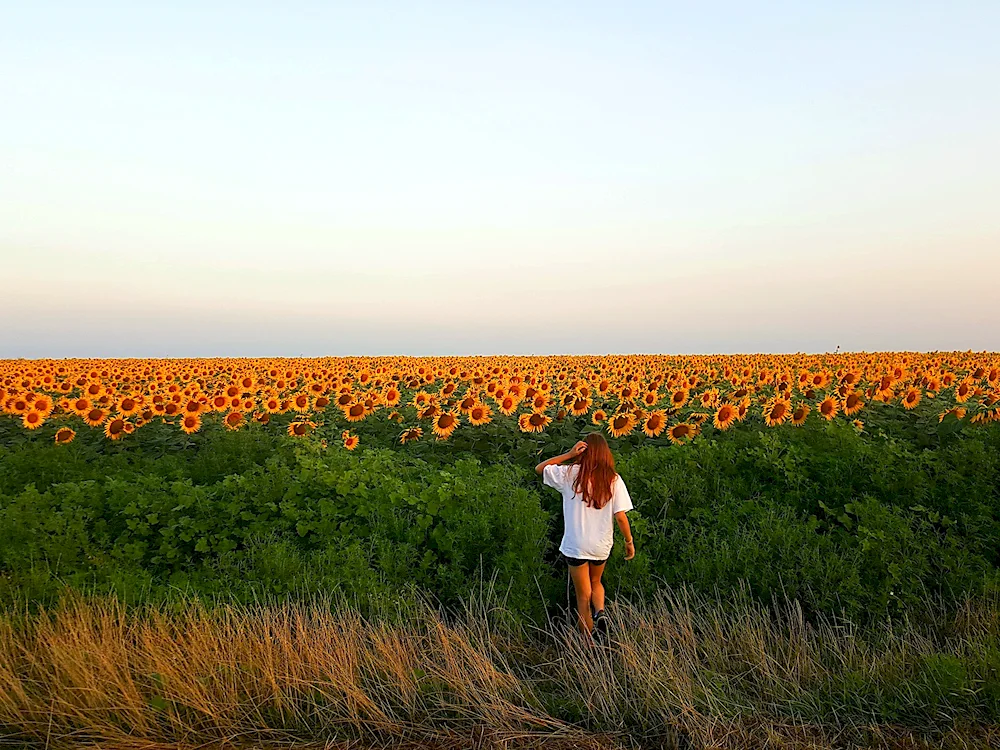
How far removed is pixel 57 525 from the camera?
28.7ft

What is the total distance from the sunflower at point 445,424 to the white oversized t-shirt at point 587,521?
210 inches

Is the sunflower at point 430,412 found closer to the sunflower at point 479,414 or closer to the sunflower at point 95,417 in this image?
the sunflower at point 479,414

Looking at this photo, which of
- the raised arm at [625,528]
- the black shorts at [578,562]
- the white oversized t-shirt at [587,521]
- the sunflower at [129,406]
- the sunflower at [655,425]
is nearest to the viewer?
the white oversized t-shirt at [587,521]

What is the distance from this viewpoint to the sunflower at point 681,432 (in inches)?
483

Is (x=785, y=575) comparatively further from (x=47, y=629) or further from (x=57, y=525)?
(x=57, y=525)

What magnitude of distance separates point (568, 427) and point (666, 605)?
4.37m

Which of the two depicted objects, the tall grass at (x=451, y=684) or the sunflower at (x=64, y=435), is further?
the sunflower at (x=64, y=435)

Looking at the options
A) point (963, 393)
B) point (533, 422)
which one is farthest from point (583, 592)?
point (963, 393)

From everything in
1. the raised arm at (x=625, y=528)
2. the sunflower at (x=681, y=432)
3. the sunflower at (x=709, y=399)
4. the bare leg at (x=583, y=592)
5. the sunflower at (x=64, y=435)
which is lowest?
the bare leg at (x=583, y=592)

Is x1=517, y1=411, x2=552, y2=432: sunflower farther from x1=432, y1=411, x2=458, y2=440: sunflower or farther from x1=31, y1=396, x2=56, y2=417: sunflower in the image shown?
x1=31, y1=396, x2=56, y2=417: sunflower

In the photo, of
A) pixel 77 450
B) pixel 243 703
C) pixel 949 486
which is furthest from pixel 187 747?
pixel 949 486

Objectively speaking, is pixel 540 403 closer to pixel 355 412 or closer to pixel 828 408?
pixel 355 412

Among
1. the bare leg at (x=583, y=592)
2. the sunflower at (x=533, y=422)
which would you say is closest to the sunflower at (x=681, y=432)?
the sunflower at (x=533, y=422)

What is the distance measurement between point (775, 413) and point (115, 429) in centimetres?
1153
